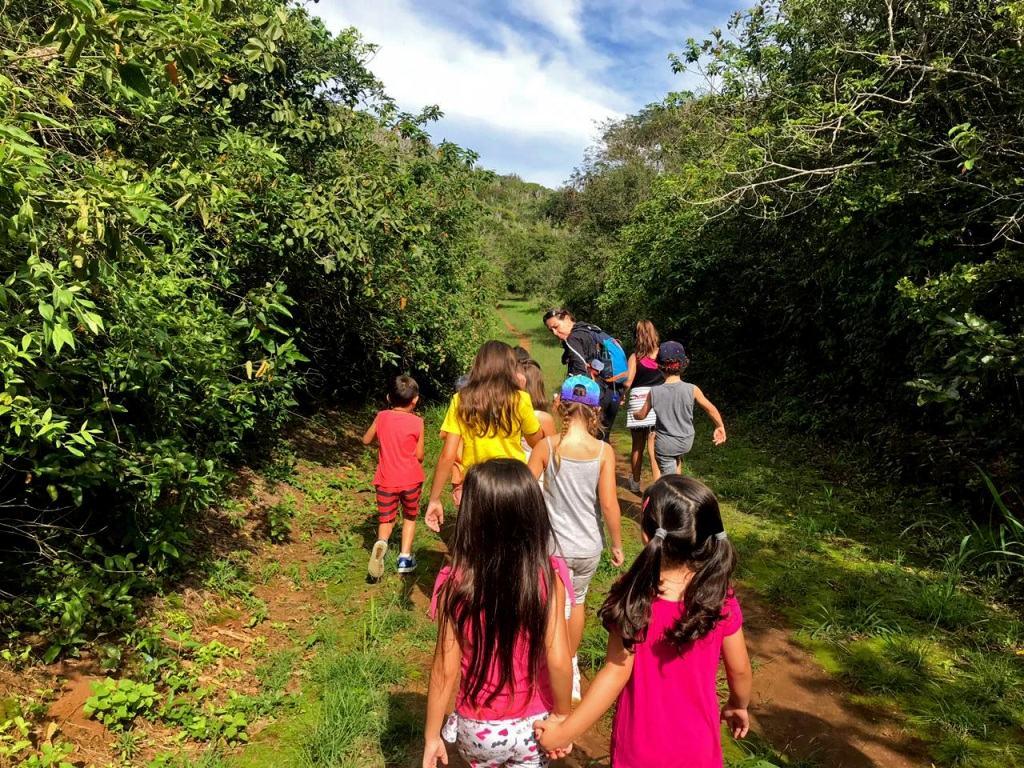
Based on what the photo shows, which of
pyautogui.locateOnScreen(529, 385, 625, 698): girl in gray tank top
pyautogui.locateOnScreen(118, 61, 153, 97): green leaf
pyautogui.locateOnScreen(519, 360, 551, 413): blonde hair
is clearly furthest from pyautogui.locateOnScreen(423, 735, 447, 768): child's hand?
pyautogui.locateOnScreen(519, 360, 551, 413): blonde hair

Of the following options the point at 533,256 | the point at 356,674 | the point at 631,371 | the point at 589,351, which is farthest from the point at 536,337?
the point at 356,674

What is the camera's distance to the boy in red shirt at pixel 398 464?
468cm

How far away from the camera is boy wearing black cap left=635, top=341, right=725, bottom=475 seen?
5441mm

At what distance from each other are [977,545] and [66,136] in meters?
7.35

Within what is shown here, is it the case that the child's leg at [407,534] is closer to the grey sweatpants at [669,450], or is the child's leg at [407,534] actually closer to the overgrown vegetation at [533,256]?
the grey sweatpants at [669,450]

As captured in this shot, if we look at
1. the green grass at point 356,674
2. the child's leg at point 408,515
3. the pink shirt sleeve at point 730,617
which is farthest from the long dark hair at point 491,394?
the pink shirt sleeve at point 730,617

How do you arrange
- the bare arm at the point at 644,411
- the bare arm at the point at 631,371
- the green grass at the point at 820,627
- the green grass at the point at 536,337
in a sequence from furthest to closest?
the green grass at the point at 536,337
the bare arm at the point at 631,371
the bare arm at the point at 644,411
the green grass at the point at 820,627

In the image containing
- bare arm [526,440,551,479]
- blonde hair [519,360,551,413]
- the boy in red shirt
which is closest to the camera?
bare arm [526,440,551,479]

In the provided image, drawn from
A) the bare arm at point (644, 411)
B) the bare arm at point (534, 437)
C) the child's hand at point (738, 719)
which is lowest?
the child's hand at point (738, 719)

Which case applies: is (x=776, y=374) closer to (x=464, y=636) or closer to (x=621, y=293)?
(x=621, y=293)

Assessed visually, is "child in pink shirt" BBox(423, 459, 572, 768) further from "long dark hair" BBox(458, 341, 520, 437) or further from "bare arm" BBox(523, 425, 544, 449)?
"bare arm" BBox(523, 425, 544, 449)

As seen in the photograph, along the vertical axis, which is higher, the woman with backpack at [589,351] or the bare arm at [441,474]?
the woman with backpack at [589,351]

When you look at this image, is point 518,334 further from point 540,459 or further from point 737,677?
point 737,677

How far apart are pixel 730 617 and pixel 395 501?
10.9ft
